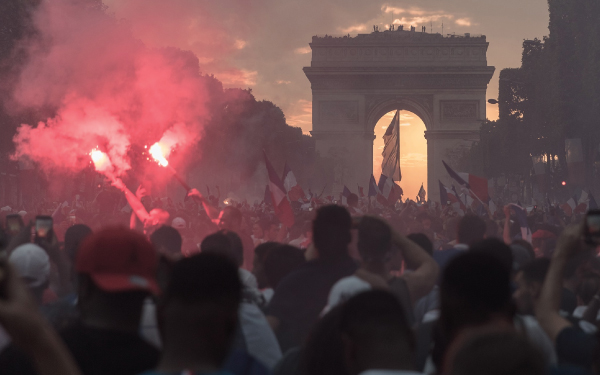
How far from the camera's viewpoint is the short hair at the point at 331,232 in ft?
13.4

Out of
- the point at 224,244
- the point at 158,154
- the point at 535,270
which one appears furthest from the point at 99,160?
the point at 535,270

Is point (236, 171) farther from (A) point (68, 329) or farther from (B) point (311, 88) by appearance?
(A) point (68, 329)

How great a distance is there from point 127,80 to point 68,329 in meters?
19.4

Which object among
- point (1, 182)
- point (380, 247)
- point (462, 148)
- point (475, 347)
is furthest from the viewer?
point (462, 148)

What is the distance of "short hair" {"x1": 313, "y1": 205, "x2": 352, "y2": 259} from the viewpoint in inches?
161

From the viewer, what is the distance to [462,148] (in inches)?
2274

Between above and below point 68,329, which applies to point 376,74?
above

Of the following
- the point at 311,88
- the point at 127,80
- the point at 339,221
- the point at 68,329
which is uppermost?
the point at 311,88

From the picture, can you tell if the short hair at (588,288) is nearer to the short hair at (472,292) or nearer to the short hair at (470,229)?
the short hair at (470,229)

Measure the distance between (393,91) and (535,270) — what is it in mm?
55621

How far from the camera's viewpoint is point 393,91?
58.7 m

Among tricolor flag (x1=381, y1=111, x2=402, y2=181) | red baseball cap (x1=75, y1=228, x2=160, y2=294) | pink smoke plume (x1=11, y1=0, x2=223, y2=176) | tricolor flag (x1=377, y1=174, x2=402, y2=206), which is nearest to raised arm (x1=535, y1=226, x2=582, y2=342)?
red baseball cap (x1=75, y1=228, x2=160, y2=294)

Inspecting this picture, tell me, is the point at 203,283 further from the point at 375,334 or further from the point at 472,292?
the point at 472,292

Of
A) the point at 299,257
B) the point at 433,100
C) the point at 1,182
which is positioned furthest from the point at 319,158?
the point at 299,257
